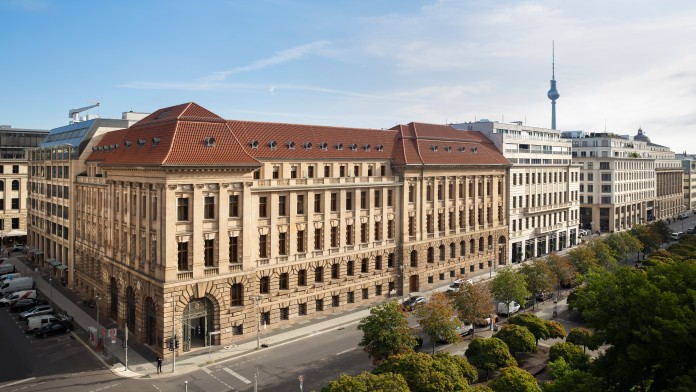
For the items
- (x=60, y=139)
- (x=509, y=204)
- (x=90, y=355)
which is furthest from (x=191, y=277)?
(x=509, y=204)

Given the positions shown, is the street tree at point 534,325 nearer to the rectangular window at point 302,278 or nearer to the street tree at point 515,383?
the street tree at point 515,383

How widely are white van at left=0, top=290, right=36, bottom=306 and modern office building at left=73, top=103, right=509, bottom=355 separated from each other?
6.83 m

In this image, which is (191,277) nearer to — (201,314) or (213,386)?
(201,314)

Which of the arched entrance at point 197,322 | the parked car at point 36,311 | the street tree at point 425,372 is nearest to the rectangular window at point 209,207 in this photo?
the arched entrance at point 197,322

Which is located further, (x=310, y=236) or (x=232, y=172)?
(x=310, y=236)

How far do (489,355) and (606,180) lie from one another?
110611 millimetres

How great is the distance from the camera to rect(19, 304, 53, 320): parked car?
6588cm

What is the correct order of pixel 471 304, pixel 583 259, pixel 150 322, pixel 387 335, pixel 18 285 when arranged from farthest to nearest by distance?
pixel 18 285
pixel 583 259
pixel 150 322
pixel 471 304
pixel 387 335

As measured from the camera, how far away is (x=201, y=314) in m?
55.2

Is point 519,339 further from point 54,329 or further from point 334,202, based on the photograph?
point 54,329

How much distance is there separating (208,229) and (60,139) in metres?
52.6

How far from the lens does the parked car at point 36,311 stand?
216 feet

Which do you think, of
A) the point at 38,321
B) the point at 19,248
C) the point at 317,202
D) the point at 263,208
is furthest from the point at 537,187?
the point at 19,248

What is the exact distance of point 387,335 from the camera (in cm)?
4475
